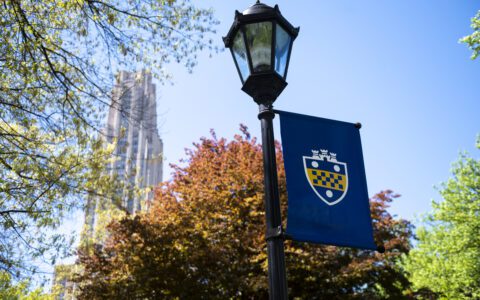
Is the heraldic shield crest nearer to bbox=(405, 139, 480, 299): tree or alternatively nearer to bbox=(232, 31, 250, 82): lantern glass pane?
bbox=(232, 31, 250, 82): lantern glass pane

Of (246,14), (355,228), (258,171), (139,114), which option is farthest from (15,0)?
(258,171)

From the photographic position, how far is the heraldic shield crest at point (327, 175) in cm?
453

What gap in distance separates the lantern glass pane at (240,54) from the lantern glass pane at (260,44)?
0.08 meters

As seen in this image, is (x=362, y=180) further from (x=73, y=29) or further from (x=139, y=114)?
(x=73, y=29)

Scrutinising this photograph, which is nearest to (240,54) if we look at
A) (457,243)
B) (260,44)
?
(260,44)

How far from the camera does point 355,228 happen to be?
14.9 feet

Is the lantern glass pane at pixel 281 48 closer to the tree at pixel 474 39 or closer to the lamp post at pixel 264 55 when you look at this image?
the lamp post at pixel 264 55

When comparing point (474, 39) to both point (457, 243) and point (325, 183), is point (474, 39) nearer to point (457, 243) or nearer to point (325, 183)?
point (325, 183)

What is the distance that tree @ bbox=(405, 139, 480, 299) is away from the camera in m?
25.5

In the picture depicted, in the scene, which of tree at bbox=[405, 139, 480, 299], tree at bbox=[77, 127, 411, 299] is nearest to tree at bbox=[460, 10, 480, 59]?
tree at bbox=[77, 127, 411, 299]

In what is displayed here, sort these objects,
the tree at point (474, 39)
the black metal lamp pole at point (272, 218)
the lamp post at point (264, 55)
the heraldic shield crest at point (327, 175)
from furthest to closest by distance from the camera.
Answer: the tree at point (474, 39) → the lamp post at point (264, 55) → the heraldic shield crest at point (327, 175) → the black metal lamp pole at point (272, 218)

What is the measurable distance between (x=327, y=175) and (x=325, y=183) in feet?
0.32

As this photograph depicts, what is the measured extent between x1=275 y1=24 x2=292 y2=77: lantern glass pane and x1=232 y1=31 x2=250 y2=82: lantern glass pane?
0.32 metres

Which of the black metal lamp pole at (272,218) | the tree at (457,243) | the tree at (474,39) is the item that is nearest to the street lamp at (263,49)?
the black metal lamp pole at (272,218)
